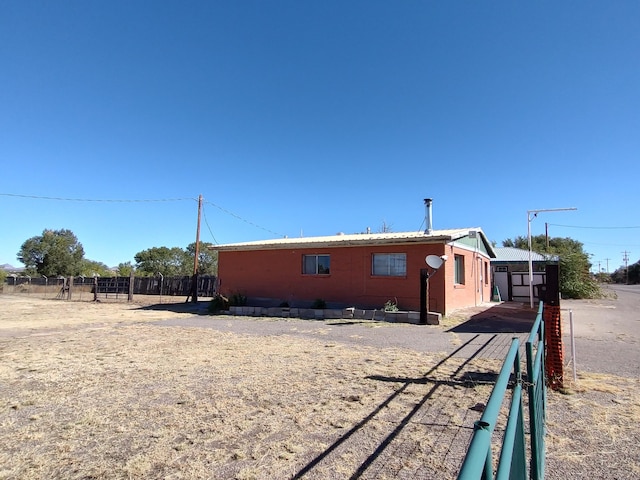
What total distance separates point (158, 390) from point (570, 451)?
15.1 feet

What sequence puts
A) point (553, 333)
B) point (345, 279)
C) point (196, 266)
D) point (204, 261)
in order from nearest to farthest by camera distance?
1. point (553, 333)
2. point (345, 279)
3. point (196, 266)
4. point (204, 261)

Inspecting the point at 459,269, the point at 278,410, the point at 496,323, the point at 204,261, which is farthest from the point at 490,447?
the point at 204,261

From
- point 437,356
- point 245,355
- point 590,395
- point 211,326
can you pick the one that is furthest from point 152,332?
point 590,395

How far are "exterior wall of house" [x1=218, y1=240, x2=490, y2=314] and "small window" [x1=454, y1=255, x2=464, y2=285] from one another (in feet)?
0.74

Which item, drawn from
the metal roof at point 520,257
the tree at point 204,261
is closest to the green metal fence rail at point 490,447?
the metal roof at point 520,257

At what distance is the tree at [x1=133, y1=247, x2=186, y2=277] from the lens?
5953 cm

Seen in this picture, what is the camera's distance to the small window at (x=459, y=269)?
16125 mm

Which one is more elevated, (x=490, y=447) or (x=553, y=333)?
(x=490, y=447)

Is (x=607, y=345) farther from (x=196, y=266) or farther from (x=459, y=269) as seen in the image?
(x=196, y=266)

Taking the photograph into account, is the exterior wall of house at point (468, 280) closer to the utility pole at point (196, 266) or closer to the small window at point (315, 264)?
the small window at point (315, 264)

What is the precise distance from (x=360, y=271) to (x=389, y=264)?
1.16 meters

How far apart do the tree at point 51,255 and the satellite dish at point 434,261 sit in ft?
173

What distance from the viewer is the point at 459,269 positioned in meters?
16.5

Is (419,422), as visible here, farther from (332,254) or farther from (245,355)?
(332,254)
